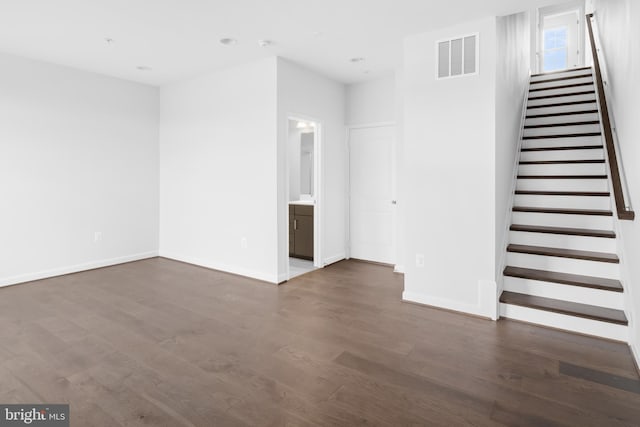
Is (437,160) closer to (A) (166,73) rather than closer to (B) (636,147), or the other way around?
(B) (636,147)

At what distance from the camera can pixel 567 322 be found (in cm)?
303

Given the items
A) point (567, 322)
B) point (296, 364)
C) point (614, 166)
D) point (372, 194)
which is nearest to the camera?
point (296, 364)

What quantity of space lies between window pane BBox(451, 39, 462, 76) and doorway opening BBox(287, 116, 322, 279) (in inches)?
76.1

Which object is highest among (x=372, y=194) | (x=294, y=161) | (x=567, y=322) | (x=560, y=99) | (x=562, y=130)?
(x=560, y=99)

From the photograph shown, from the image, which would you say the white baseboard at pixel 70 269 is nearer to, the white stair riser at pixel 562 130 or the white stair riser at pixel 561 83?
the white stair riser at pixel 562 130

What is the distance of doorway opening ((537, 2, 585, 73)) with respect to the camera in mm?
8367

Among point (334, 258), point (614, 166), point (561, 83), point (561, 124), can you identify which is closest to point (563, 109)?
point (561, 124)

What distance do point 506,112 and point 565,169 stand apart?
113 centimetres

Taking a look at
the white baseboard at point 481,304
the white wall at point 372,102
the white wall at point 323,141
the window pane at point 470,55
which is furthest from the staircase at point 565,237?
the white wall at point 323,141

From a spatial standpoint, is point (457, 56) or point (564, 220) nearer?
point (457, 56)

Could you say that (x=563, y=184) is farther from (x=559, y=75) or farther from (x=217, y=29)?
(x=217, y=29)

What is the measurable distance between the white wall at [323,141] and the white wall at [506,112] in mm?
2241

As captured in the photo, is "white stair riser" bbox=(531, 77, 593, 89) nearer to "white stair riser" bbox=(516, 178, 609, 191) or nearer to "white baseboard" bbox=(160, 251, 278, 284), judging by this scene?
"white stair riser" bbox=(516, 178, 609, 191)

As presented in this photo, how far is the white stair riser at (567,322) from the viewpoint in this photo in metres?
2.85
